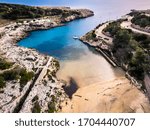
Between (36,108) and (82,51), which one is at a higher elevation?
(36,108)

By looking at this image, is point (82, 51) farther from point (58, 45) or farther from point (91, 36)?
point (91, 36)

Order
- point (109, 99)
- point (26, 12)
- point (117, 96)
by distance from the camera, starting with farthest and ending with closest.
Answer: point (26, 12), point (117, 96), point (109, 99)

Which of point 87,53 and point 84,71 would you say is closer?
point 84,71

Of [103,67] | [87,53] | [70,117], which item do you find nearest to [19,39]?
[87,53]

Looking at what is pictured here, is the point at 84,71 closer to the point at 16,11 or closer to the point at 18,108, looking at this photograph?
the point at 18,108

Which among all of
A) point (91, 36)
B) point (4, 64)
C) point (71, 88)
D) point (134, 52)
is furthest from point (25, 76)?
point (91, 36)

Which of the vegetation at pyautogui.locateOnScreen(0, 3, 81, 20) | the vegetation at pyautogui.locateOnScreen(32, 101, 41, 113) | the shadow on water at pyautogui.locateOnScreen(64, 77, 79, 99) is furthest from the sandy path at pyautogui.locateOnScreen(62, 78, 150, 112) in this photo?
the vegetation at pyautogui.locateOnScreen(0, 3, 81, 20)

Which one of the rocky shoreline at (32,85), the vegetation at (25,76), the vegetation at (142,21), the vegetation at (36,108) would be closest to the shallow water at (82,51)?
the rocky shoreline at (32,85)
